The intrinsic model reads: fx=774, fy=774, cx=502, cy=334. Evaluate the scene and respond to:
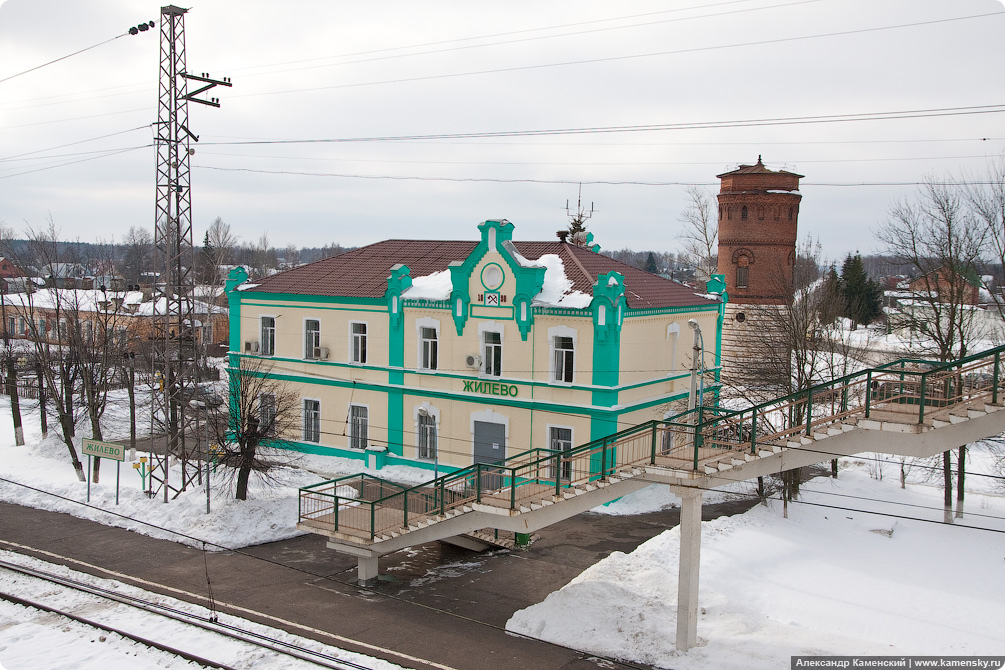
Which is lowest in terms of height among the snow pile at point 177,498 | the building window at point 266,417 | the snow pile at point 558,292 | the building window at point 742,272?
the snow pile at point 177,498

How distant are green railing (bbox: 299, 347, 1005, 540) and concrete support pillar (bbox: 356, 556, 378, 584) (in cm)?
91

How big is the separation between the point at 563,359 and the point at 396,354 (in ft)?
20.8

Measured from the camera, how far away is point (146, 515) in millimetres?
22000

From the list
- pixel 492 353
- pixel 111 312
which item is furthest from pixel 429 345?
pixel 111 312

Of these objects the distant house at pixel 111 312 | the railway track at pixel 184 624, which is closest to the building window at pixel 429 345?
the railway track at pixel 184 624

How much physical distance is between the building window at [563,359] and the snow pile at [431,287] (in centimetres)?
430

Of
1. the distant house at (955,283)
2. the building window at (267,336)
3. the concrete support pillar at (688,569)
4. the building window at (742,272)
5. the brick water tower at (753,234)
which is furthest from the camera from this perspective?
the building window at (742,272)

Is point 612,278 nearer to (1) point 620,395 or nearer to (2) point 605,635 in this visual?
(1) point 620,395

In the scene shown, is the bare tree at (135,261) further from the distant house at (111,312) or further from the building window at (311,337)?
the building window at (311,337)

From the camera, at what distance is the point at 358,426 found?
93.4 feet

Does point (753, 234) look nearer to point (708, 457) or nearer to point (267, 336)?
point (267, 336)

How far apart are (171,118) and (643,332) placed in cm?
1533

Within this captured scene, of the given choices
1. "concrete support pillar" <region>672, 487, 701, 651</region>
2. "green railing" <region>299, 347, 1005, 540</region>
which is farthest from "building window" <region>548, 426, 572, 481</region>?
"concrete support pillar" <region>672, 487, 701, 651</region>

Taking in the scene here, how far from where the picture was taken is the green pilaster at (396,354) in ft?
88.5
